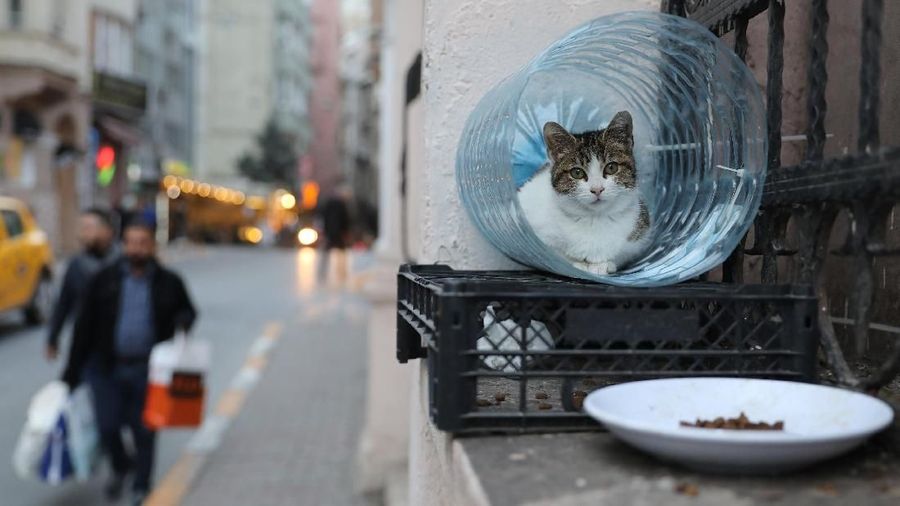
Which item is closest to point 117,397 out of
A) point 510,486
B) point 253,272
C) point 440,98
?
point 440,98

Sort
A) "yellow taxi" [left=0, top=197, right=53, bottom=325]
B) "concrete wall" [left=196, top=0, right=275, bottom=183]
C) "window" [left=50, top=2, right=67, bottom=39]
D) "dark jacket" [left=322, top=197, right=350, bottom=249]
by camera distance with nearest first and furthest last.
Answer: "yellow taxi" [left=0, top=197, right=53, bottom=325] → "dark jacket" [left=322, top=197, right=350, bottom=249] → "window" [left=50, top=2, right=67, bottom=39] → "concrete wall" [left=196, top=0, right=275, bottom=183]

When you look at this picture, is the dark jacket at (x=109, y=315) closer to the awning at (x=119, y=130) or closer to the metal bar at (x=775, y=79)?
the metal bar at (x=775, y=79)

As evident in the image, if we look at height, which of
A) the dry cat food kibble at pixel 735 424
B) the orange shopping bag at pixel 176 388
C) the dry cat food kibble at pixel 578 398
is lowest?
the orange shopping bag at pixel 176 388

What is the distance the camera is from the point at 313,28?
265ft

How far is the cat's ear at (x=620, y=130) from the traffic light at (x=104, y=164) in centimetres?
3109

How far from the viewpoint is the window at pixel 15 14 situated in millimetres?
26500

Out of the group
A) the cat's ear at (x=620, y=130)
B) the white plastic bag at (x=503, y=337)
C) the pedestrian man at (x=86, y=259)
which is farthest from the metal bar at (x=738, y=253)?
the pedestrian man at (x=86, y=259)

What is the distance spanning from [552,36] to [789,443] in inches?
62.5

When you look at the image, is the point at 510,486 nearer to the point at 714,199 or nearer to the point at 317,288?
the point at 714,199

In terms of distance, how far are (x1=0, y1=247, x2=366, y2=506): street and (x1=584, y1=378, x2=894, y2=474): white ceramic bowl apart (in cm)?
452

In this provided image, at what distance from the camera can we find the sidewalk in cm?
602

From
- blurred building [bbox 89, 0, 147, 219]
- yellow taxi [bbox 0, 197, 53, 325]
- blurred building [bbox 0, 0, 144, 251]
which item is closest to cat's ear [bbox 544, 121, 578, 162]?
yellow taxi [bbox 0, 197, 53, 325]

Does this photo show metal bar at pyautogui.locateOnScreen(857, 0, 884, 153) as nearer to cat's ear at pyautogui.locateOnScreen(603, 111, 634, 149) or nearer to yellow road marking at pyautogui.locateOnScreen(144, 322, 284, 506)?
cat's ear at pyautogui.locateOnScreen(603, 111, 634, 149)

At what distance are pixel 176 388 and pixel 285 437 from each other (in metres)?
1.81
